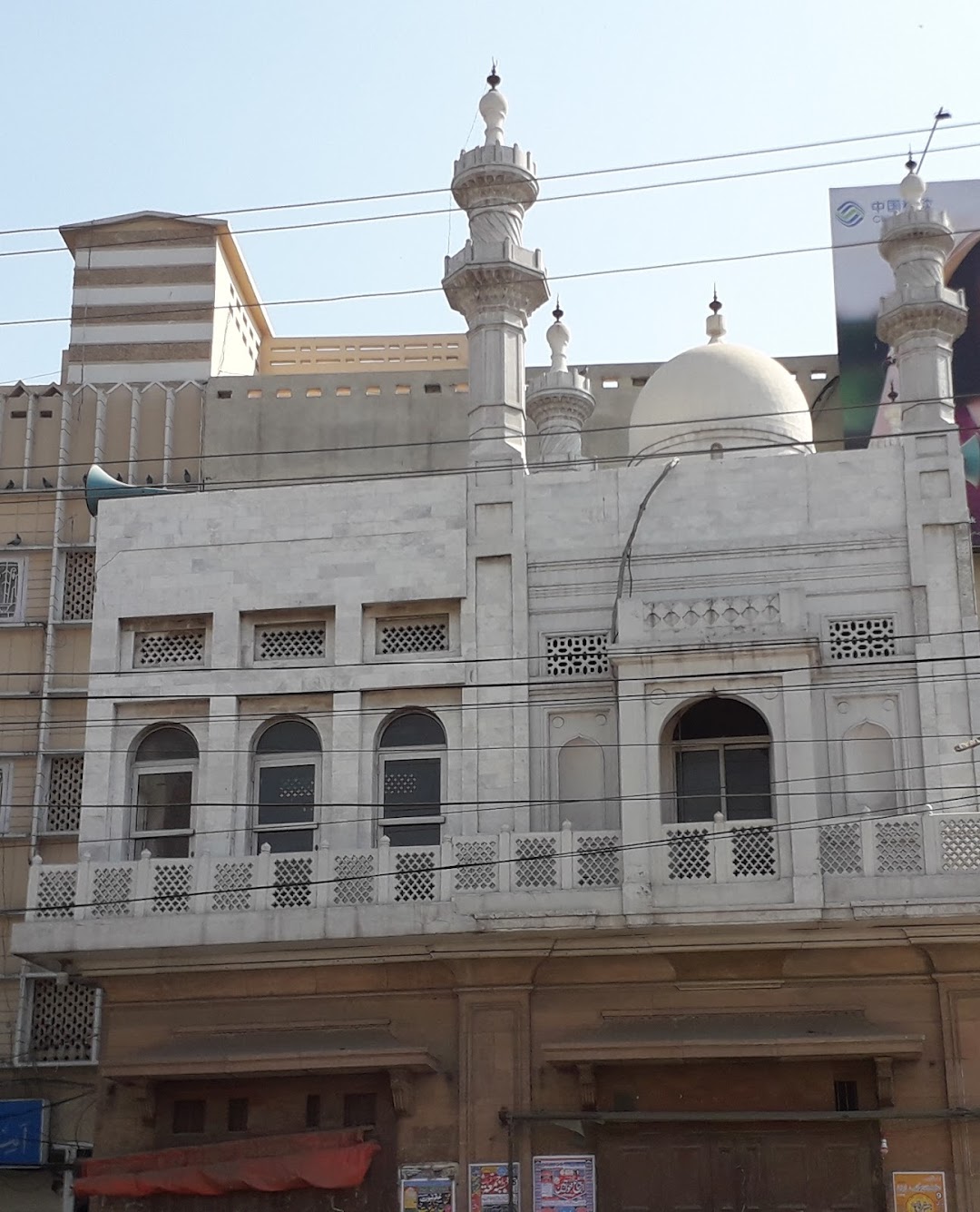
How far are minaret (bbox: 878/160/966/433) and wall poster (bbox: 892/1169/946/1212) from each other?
7743 mm

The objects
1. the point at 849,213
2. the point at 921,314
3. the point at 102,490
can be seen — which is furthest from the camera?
the point at 849,213

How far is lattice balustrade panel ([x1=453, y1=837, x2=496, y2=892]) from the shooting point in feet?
57.0

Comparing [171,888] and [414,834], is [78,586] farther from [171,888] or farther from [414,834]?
[414,834]

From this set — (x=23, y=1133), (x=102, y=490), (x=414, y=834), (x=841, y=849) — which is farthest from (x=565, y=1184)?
(x=23, y=1133)

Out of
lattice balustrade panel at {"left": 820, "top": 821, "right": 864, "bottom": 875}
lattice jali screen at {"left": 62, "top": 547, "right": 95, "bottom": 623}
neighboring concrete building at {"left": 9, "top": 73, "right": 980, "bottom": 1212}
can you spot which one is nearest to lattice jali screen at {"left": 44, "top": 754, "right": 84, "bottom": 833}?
lattice jali screen at {"left": 62, "top": 547, "right": 95, "bottom": 623}

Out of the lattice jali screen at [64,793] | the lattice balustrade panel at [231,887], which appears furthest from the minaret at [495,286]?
the lattice jali screen at [64,793]

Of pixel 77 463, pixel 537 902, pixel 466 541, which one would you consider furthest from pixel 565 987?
pixel 77 463

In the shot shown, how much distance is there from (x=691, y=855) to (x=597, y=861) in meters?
0.93

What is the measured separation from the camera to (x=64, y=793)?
25562mm

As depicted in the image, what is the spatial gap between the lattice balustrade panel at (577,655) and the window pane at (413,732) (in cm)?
139

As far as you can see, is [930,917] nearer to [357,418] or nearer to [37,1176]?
[37,1176]

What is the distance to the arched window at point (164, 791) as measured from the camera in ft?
62.7

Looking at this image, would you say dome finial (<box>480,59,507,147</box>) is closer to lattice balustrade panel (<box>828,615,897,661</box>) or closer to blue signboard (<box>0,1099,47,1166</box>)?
lattice balustrade panel (<box>828,615,897,661</box>)

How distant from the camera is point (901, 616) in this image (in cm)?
1828
